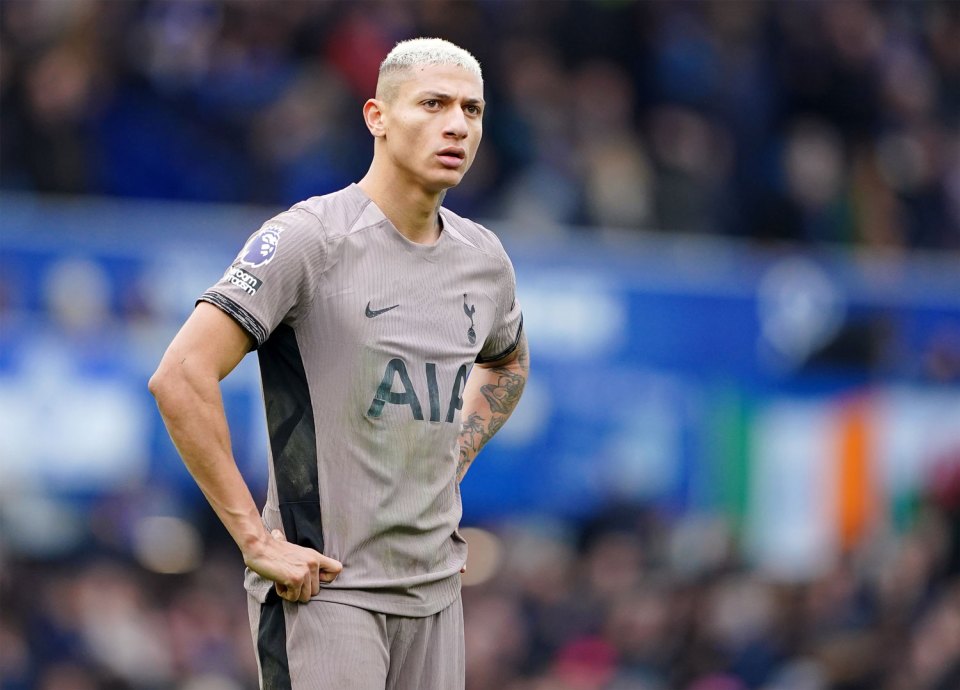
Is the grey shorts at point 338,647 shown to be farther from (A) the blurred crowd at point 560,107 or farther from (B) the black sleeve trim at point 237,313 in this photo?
(A) the blurred crowd at point 560,107

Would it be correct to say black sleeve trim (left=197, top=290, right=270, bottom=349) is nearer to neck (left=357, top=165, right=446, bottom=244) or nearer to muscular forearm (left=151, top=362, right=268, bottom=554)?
muscular forearm (left=151, top=362, right=268, bottom=554)

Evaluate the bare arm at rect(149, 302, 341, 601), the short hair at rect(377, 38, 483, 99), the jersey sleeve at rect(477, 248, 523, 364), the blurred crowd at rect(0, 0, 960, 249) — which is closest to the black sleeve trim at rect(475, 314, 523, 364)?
the jersey sleeve at rect(477, 248, 523, 364)

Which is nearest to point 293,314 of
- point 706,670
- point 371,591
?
point 371,591

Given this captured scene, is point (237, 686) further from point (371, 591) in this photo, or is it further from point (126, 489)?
point (371, 591)

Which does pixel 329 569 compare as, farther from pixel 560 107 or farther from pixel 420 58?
pixel 560 107

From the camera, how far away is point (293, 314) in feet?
14.6

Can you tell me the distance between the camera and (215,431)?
4285mm

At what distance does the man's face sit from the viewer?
4.58m

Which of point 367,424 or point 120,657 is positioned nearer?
point 367,424

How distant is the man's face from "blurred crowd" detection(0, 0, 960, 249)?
700 cm

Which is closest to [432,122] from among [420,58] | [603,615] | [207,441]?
[420,58]

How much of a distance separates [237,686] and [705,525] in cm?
349

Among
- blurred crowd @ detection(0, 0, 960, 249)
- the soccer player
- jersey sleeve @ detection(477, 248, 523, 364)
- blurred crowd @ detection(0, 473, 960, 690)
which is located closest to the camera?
the soccer player

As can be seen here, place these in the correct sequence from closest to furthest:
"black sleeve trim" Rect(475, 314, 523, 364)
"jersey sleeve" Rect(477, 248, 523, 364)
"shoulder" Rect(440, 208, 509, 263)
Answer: "shoulder" Rect(440, 208, 509, 263) → "jersey sleeve" Rect(477, 248, 523, 364) → "black sleeve trim" Rect(475, 314, 523, 364)
